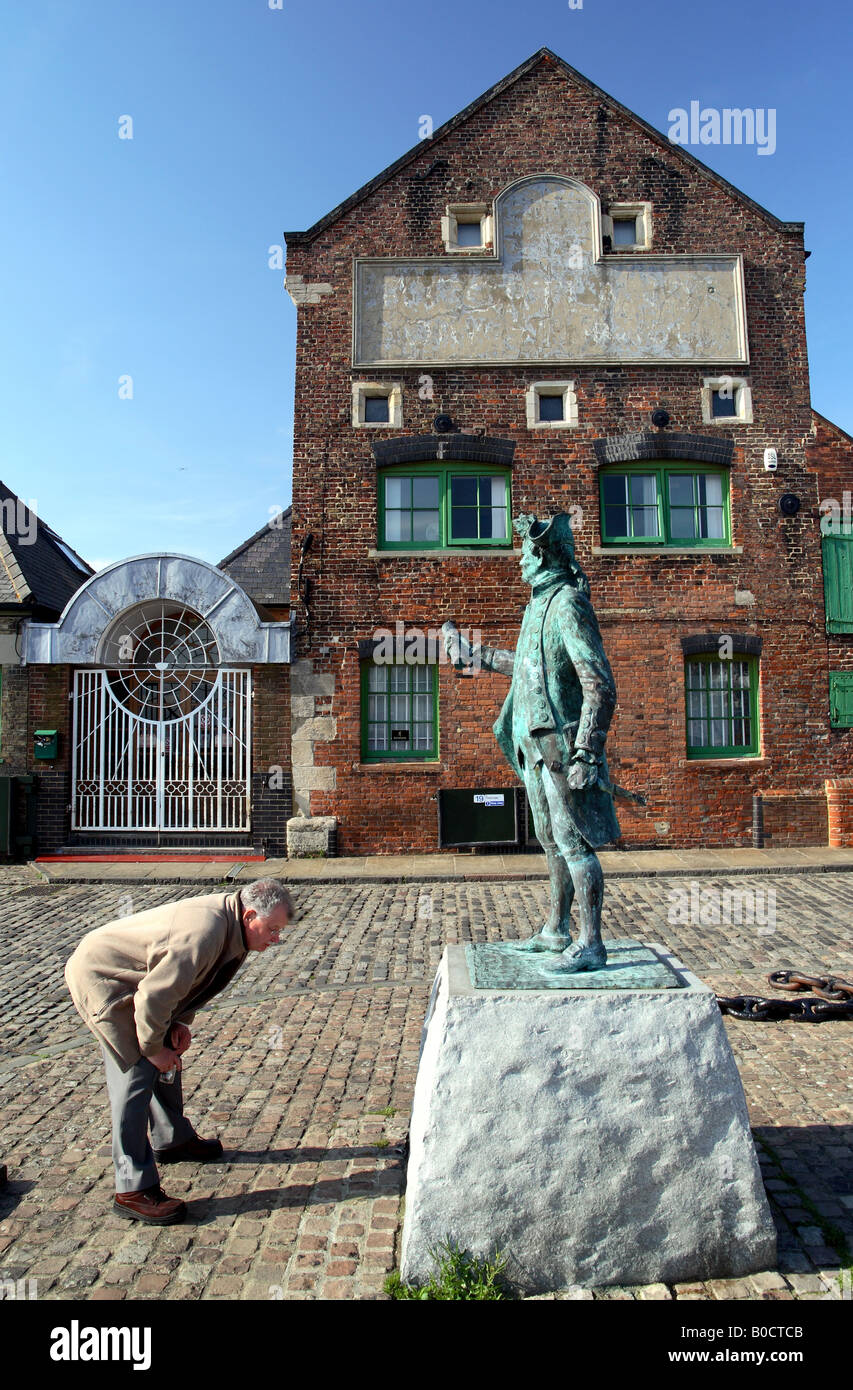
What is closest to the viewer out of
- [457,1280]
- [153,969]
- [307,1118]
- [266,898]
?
[457,1280]

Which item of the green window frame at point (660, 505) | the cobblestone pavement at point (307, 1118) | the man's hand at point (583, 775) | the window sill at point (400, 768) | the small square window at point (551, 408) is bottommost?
the cobblestone pavement at point (307, 1118)

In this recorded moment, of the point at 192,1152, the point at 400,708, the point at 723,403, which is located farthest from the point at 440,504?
the point at 192,1152

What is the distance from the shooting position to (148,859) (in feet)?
42.2

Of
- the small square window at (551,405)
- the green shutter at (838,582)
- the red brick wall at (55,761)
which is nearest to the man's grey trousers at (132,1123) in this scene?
the red brick wall at (55,761)

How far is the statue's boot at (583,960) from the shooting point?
3732 mm

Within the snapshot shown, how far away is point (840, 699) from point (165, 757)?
33.6 ft

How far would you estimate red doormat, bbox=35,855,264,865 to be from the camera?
41.8 feet

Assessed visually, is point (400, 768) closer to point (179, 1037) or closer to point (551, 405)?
point (551, 405)

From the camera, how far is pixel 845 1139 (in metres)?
4.31

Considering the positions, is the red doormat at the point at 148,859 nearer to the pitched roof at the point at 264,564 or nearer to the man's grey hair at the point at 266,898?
the pitched roof at the point at 264,564

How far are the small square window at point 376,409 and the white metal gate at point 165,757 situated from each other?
4370 mm

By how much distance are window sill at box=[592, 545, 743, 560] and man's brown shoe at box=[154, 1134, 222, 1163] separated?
10731mm

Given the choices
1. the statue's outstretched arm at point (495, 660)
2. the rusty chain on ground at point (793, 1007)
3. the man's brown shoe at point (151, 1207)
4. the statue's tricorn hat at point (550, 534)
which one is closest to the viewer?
the man's brown shoe at point (151, 1207)

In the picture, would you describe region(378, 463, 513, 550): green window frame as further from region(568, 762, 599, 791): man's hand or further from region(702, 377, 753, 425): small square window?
region(568, 762, 599, 791): man's hand
